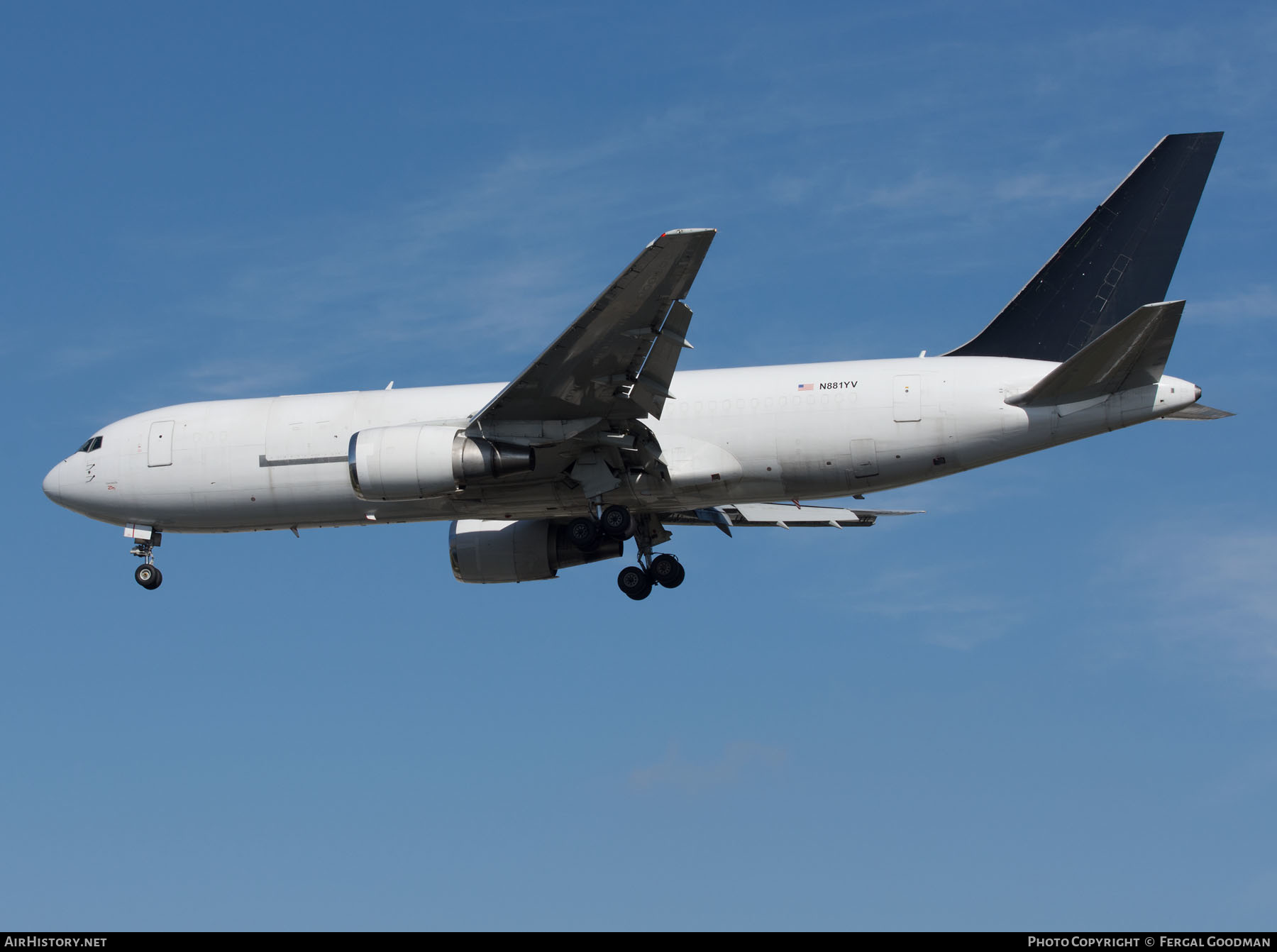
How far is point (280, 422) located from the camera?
29234mm

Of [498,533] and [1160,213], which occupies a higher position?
[1160,213]

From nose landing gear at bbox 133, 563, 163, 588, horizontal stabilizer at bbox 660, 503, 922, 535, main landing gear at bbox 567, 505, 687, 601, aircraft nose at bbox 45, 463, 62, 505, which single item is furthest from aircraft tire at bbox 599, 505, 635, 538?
aircraft nose at bbox 45, 463, 62, 505

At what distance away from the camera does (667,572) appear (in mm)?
30234

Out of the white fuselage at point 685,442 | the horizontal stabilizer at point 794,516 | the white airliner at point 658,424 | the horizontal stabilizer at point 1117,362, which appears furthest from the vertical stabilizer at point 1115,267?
the horizontal stabilizer at point 794,516

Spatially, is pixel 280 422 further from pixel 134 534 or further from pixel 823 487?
pixel 823 487

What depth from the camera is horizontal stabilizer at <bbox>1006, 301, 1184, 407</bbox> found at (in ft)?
79.5

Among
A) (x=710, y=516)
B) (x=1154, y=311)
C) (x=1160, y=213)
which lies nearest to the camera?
(x=1154, y=311)

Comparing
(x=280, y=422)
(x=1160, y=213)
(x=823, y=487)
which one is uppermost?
(x=1160, y=213)

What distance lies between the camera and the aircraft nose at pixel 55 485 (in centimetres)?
3114

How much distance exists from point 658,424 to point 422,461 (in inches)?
177

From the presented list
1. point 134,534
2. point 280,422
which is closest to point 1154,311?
point 280,422

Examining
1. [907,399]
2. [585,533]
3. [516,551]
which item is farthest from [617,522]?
[907,399]

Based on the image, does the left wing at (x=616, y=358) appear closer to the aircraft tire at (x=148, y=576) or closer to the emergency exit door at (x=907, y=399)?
the emergency exit door at (x=907, y=399)
